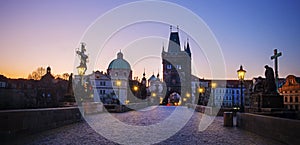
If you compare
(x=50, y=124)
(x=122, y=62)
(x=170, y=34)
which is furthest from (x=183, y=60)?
(x=50, y=124)

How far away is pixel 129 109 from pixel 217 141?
26687mm

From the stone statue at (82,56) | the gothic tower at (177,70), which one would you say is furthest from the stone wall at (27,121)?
the gothic tower at (177,70)

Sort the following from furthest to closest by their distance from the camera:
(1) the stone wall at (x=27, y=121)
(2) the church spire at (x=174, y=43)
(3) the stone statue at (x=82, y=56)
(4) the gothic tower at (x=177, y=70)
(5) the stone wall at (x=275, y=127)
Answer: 1. (2) the church spire at (x=174, y=43)
2. (4) the gothic tower at (x=177, y=70)
3. (3) the stone statue at (x=82, y=56)
4. (1) the stone wall at (x=27, y=121)
5. (5) the stone wall at (x=275, y=127)

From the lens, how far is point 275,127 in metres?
9.99

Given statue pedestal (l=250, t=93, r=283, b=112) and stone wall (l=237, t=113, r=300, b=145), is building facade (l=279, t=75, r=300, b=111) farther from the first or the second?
stone wall (l=237, t=113, r=300, b=145)

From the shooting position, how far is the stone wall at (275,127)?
27.6ft

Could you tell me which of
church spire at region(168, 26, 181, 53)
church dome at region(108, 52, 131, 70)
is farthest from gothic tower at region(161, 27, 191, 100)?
church dome at region(108, 52, 131, 70)

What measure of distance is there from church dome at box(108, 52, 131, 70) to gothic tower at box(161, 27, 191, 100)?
16.9 meters

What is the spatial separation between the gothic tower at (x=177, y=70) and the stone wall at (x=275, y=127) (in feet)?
289

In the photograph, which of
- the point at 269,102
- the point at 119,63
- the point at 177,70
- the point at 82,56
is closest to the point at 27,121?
the point at 269,102

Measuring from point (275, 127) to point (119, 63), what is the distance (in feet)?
351

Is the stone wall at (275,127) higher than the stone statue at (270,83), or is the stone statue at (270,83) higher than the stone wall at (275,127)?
the stone statue at (270,83)

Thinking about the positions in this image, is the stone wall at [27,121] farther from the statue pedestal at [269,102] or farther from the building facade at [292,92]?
the building facade at [292,92]

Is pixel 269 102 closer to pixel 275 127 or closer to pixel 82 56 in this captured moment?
pixel 275 127
